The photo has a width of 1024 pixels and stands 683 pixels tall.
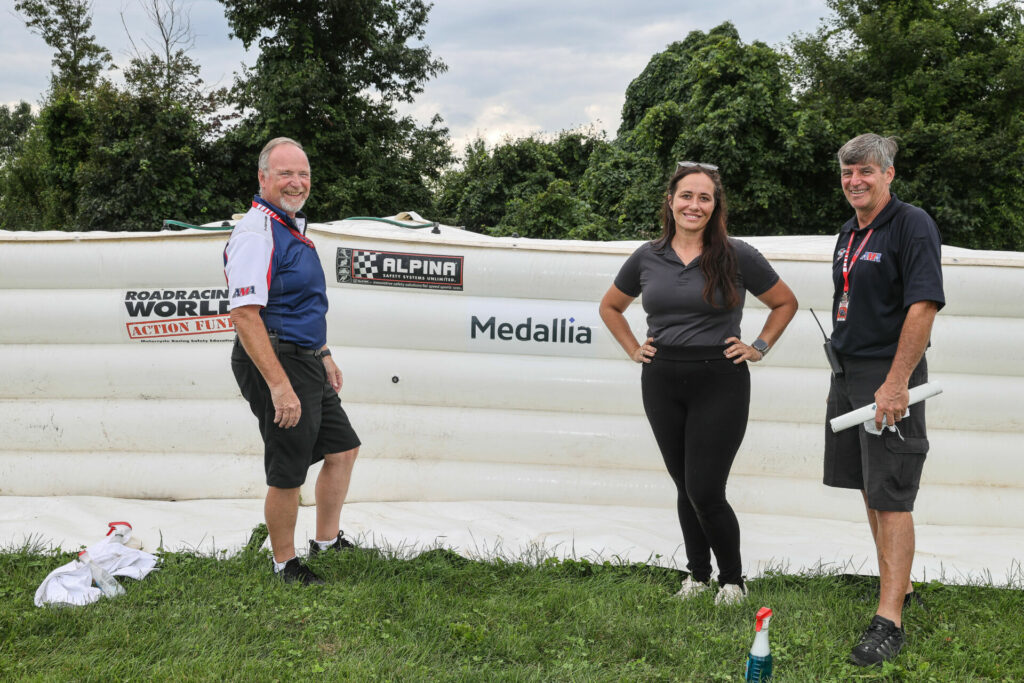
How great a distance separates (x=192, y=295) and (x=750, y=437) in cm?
275

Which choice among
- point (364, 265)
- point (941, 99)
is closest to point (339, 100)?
point (941, 99)

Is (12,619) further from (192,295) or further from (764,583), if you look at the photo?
(764,583)

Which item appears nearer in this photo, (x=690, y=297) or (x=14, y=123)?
(x=690, y=297)

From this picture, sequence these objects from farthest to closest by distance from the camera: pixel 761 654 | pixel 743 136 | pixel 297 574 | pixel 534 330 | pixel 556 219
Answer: pixel 743 136
pixel 556 219
pixel 534 330
pixel 297 574
pixel 761 654

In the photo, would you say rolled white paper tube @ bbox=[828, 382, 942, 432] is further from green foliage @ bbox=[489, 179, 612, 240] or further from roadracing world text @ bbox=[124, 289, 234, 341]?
green foliage @ bbox=[489, 179, 612, 240]

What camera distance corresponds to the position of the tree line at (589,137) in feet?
45.1

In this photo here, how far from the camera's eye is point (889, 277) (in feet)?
7.65

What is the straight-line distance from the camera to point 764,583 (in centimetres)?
285

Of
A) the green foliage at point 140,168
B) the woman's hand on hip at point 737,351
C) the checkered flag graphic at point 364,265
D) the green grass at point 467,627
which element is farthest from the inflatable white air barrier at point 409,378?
the green foliage at point 140,168

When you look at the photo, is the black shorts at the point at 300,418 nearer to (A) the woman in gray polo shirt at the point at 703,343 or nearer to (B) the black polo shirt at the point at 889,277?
(A) the woman in gray polo shirt at the point at 703,343

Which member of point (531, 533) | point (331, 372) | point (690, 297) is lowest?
point (531, 533)

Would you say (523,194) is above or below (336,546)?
above

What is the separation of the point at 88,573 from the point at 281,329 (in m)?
1.06

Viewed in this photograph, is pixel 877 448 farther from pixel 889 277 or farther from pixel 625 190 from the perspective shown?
pixel 625 190
